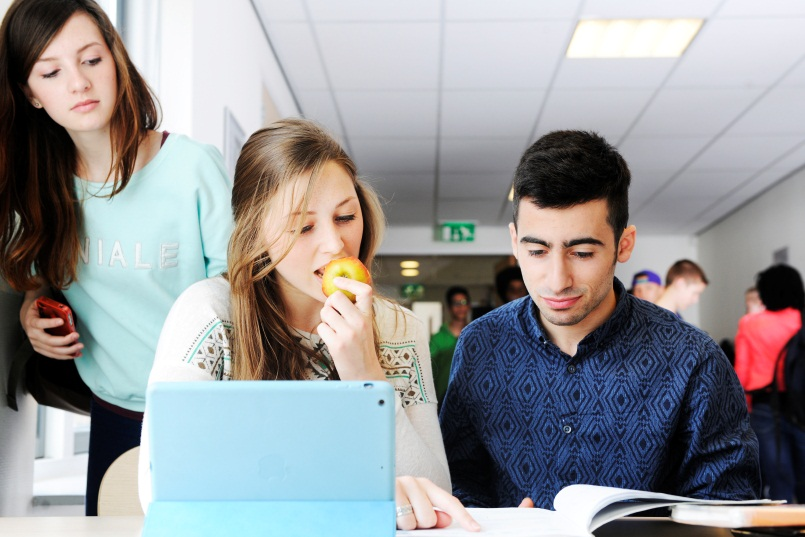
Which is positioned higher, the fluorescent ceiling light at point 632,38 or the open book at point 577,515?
the fluorescent ceiling light at point 632,38

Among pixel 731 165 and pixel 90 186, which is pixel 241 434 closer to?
pixel 90 186

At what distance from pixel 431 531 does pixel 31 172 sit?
113 cm

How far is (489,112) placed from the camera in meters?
4.68

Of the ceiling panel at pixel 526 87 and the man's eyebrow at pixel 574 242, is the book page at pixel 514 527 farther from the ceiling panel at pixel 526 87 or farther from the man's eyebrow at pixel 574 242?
the ceiling panel at pixel 526 87

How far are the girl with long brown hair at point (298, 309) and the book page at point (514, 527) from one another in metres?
0.18

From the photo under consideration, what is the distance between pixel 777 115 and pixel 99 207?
4.32 metres

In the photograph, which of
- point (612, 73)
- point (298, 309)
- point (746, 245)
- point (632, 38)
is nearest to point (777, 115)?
point (612, 73)

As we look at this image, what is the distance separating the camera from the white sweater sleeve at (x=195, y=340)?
1121 millimetres

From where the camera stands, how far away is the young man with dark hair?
1.39 metres

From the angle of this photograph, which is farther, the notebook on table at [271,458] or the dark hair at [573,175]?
the dark hair at [573,175]

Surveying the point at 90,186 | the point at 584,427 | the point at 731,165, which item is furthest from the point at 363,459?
the point at 731,165

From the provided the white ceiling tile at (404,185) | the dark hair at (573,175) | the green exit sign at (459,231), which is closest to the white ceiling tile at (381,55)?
the white ceiling tile at (404,185)

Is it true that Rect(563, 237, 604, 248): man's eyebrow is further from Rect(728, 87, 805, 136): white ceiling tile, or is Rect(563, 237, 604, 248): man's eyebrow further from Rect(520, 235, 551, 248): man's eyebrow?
Rect(728, 87, 805, 136): white ceiling tile

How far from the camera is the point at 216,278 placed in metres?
1.36
